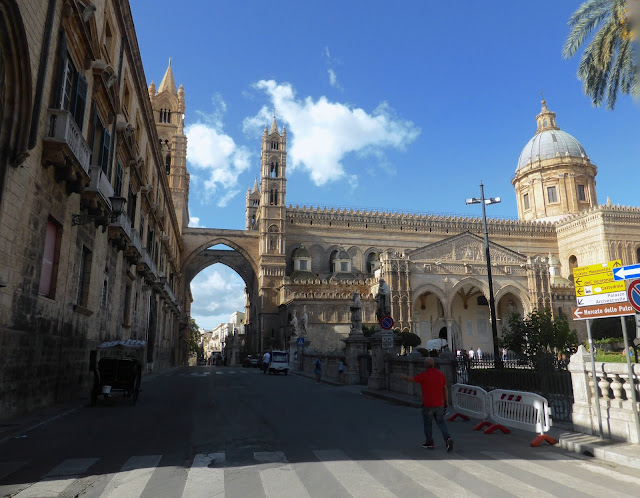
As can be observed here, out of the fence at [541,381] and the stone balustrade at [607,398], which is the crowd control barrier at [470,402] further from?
the stone balustrade at [607,398]

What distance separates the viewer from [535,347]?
61.7 feet

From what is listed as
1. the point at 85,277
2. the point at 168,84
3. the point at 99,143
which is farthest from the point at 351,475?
Answer: the point at 168,84

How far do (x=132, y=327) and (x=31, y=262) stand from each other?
13034mm

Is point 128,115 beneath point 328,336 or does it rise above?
above

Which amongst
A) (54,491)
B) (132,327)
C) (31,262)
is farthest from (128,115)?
(54,491)

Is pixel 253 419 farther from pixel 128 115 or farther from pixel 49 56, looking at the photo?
pixel 128 115

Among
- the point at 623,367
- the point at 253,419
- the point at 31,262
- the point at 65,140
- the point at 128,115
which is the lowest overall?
the point at 253,419

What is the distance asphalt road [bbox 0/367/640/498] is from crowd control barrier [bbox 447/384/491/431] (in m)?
0.53

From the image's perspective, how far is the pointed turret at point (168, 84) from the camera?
54969mm

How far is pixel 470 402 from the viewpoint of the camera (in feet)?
34.5

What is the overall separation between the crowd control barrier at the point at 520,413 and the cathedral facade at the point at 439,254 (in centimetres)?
3136

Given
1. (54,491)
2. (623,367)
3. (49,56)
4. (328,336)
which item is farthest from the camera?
(328,336)

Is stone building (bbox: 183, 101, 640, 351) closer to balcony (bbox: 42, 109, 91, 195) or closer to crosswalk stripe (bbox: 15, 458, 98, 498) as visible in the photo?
balcony (bbox: 42, 109, 91, 195)

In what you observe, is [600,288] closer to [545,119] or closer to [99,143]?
[99,143]
